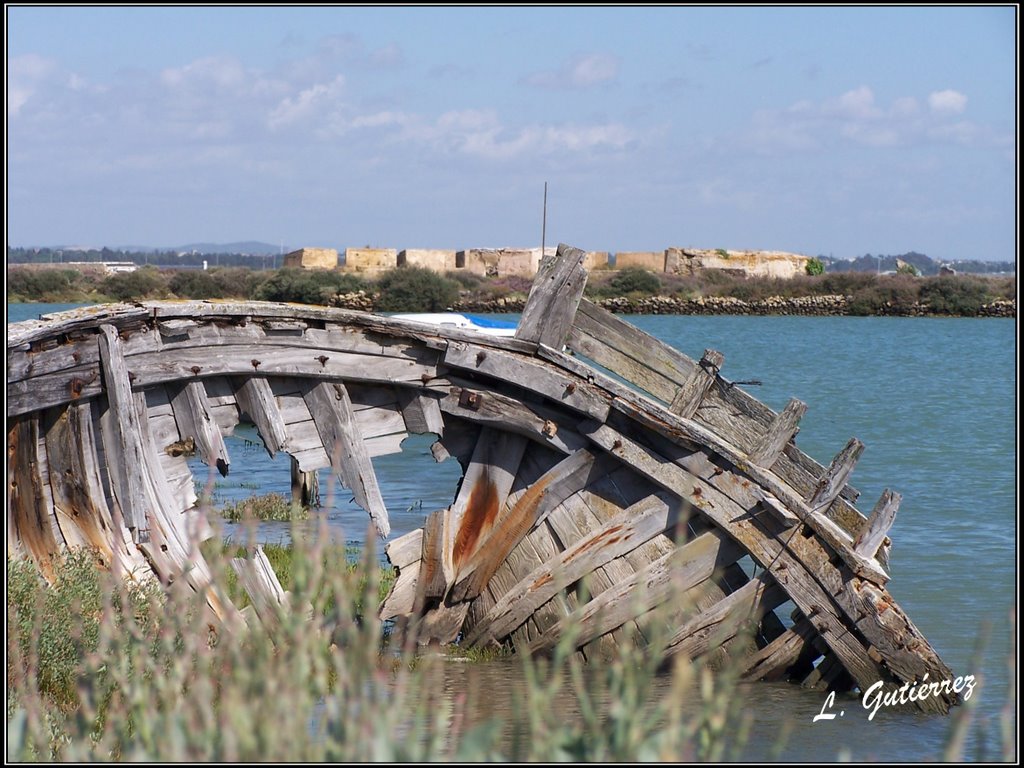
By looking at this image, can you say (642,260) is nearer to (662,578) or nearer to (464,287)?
(464,287)

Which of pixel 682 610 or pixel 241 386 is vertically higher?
pixel 241 386

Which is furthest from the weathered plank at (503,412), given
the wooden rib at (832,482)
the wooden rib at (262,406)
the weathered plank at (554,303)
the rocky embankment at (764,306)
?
the rocky embankment at (764,306)

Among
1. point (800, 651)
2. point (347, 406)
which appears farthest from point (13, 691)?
point (800, 651)

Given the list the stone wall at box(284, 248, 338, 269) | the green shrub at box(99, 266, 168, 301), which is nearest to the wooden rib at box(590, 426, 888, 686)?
the green shrub at box(99, 266, 168, 301)

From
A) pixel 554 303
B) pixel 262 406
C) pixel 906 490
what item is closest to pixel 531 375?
pixel 554 303

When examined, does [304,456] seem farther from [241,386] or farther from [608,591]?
[608,591]

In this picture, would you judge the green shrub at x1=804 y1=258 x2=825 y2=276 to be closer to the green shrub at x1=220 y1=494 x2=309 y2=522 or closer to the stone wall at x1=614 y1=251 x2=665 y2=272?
the stone wall at x1=614 y1=251 x2=665 y2=272

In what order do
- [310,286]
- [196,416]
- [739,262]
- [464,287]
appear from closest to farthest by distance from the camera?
[196,416] < [310,286] < [464,287] < [739,262]

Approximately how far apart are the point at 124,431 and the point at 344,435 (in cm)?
138

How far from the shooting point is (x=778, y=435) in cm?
746

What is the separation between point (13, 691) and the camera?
6.13m

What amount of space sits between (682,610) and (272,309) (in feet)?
10.4

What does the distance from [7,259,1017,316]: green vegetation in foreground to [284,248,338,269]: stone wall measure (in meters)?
2.43

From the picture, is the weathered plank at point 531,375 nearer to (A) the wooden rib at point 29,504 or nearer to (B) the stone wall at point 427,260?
(A) the wooden rib at point 29,504
